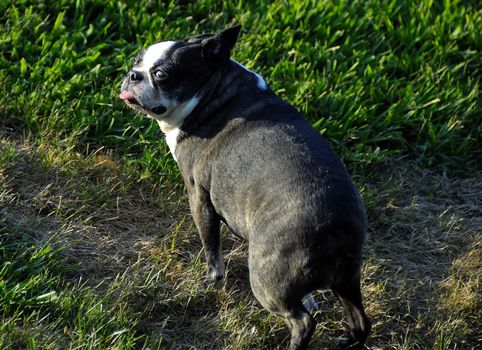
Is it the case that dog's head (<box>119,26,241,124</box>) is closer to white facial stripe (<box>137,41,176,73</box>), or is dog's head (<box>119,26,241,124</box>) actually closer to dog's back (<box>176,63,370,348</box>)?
white facial stripe (<box>137,41,176,73</box>)

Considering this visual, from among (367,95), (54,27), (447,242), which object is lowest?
(447,242)

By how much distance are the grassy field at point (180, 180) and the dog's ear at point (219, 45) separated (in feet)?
3.65

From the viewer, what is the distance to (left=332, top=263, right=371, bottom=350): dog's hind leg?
405 cm

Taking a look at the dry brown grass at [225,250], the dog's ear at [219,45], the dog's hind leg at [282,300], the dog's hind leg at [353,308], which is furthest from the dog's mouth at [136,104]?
the dog's hind leg at [353,308]

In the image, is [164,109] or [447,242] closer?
[164,109]

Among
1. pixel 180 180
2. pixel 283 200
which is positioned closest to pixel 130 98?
pixel 180 180

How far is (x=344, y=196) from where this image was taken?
157 inches

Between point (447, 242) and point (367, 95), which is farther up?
point (367, 95)

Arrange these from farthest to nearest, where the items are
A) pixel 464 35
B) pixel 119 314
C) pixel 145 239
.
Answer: pixel 464 35 < pixel 145 239 < pixel 119 314

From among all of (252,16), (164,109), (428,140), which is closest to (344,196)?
(164,109)

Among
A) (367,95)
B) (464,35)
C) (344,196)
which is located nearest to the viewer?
(344,196)

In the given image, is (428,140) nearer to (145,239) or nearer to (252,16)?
(252,16)

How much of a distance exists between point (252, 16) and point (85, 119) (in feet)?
5.51

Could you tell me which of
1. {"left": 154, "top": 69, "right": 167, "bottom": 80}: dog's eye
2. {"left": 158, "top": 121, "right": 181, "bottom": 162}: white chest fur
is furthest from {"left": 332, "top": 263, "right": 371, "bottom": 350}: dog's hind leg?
{"left": 154, "top": 69, "right": 167, "bottom": 80}: dog's eye
